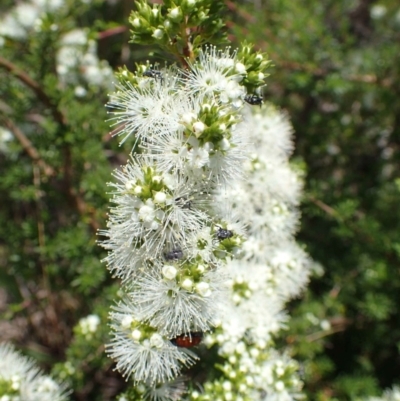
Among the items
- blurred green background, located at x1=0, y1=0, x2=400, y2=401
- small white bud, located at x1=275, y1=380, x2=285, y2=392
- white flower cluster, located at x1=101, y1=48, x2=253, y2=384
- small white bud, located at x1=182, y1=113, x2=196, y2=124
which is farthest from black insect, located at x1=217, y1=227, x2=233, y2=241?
blurred green background, located at x1=0, y1=0, x2=400, y2=401

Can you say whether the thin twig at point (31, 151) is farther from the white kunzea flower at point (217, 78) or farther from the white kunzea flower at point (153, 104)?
the white kunzea flower at point (217, 78)

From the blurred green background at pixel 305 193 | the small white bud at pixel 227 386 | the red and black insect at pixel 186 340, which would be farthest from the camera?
the blurred green background at pixel 305 193

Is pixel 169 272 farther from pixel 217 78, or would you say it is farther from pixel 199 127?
pixel 217 78

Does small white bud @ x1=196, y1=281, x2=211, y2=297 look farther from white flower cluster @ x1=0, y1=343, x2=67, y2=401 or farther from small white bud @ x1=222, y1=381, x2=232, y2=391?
white flower cluster @ x1=0, y1=343, x2=67, y2=401

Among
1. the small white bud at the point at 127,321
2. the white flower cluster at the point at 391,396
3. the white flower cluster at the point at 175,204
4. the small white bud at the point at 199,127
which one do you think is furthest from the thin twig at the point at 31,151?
the white flower cluster at the point at 391,396

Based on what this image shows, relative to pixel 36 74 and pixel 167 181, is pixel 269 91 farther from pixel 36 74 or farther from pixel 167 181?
pixel 167 181
